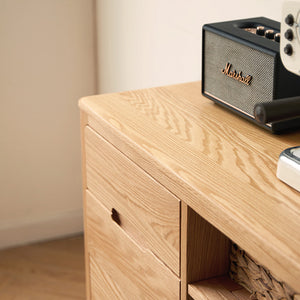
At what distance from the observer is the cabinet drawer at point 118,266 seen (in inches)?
39.9

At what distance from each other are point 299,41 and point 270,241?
32 centimetres

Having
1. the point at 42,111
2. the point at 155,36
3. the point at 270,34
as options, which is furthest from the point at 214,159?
the point at 42,111

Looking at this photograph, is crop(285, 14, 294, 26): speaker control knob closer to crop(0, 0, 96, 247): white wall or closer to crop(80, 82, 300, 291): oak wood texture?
crop(80, 82, 300, 291): oak wood texture

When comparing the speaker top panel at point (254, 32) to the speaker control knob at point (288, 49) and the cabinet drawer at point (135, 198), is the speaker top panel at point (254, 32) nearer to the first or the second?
the speaker control knob at point (288, 49)

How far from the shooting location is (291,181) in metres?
0.81

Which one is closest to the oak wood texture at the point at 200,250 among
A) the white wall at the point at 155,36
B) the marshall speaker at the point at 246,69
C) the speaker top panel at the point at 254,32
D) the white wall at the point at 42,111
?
the marshall speaker at the point at 246,69

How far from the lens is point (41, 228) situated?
2.41 metres

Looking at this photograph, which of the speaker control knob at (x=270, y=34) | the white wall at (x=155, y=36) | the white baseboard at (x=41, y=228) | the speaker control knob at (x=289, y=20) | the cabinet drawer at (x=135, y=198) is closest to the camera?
the speaker control knob at (x=289, y=20)

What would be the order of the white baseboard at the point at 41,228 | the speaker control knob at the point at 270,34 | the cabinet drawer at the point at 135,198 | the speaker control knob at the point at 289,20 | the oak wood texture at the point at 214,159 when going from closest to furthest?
the oak wood texture at the point at 214,159 < the speaker control knob at the point at 289,20 < the cabinet drawer at the point at 135,198 < the speaker control knob at the point at 270,34 < the white baseboard at the point at 41,228

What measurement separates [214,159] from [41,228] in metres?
1.64

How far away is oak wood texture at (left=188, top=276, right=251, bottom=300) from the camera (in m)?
0.89

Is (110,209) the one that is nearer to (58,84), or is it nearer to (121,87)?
(121,87)

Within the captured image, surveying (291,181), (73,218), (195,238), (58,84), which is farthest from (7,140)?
(291,181)

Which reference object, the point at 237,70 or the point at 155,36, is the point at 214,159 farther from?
the point at 155,36
